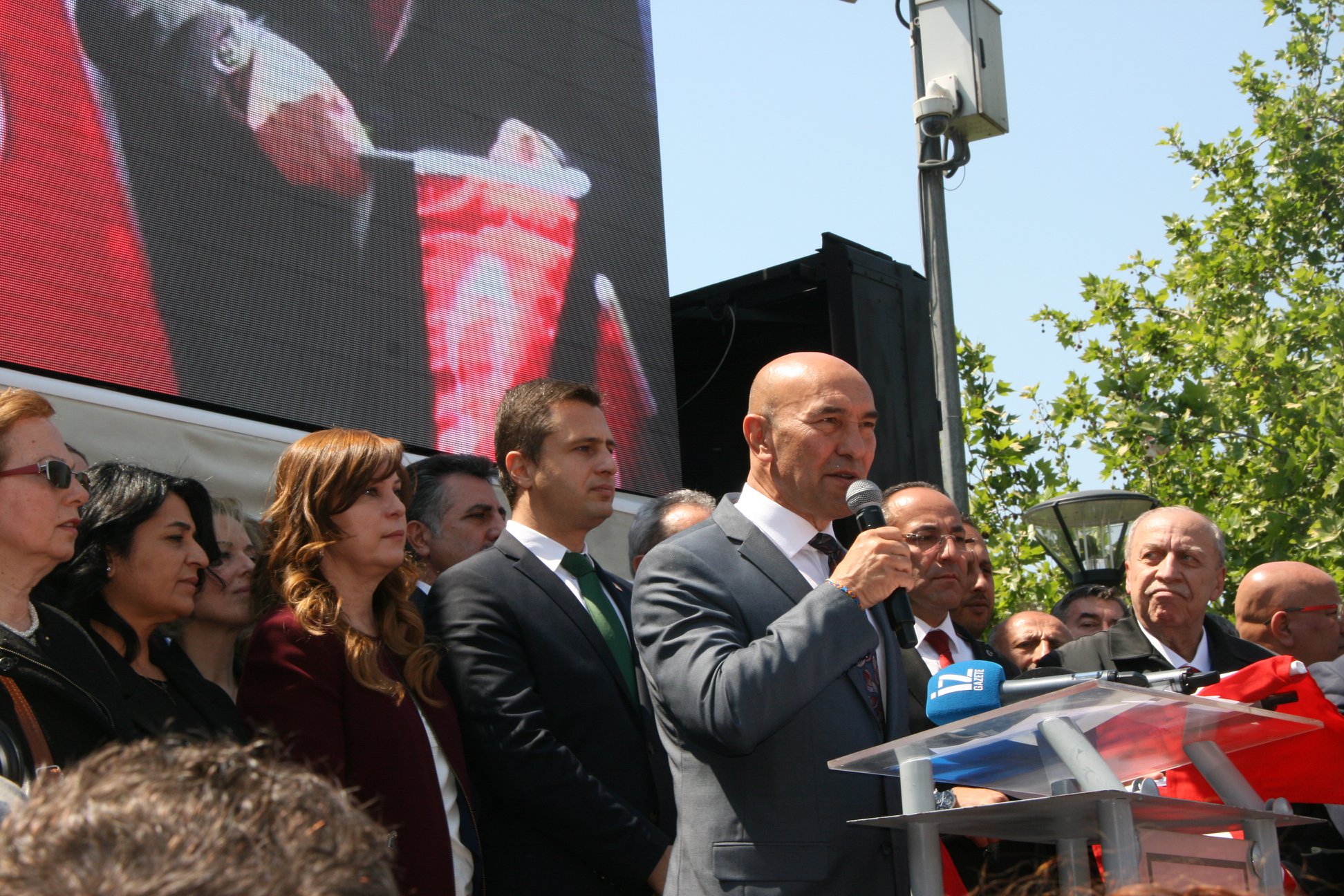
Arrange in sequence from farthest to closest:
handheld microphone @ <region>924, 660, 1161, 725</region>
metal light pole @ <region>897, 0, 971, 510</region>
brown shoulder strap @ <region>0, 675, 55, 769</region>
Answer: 1. metal light pole @ <region>897, 0, 971, 510</region>
2. brown shoulder strap @ <region>0, 675, 55, 769</region>
3. handheld microphone @ <region>924, 660, 1161, 725</region>

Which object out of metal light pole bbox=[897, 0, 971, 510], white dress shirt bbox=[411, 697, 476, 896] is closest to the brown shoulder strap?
white dress shirt bbox=[411, 697, 476, 896]

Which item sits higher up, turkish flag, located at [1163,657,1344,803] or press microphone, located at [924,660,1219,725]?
press microphone, located at [924,660,1219,725]

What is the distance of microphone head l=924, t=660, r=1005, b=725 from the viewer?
240 cm

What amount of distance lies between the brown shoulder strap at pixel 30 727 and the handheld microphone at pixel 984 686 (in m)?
1.58

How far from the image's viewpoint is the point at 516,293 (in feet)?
22.3

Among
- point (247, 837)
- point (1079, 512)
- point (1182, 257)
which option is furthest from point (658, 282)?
point (1182, 257)

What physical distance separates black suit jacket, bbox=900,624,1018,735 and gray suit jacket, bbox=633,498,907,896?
0.44 meters

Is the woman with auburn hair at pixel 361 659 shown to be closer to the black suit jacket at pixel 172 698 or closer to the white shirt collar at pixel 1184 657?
the black suit jacket at pixel 172 698

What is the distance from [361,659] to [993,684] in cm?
150

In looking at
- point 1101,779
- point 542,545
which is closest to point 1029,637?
point 542,545

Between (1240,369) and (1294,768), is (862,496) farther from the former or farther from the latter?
(1240,369)

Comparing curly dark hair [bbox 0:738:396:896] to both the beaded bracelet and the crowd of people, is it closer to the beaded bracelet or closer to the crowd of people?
the crowd of people

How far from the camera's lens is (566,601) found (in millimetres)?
3557

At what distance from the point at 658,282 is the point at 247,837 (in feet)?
22.6
